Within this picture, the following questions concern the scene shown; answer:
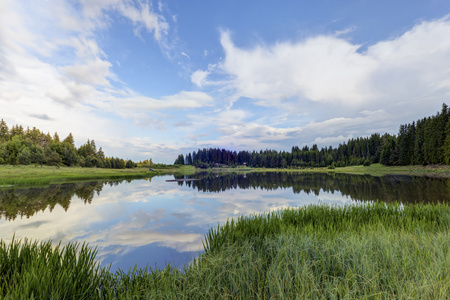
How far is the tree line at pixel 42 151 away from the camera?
68.6m

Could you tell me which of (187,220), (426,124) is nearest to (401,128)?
(426,124)

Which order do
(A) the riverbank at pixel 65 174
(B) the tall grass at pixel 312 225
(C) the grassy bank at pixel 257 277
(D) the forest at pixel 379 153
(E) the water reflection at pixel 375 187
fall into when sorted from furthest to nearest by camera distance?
(D) the forest at pixel 379 153
(A) the riverbank at pixel 65 174
(E) the water reflection at pixel 375 187
(B) the tall grass at pixel 312 225
(C) the grassy bank at pixel 257 277

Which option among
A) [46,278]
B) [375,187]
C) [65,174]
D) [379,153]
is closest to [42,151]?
[65,174]

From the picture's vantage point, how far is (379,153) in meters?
108

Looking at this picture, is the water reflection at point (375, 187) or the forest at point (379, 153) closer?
the water reflection at point (375, 187)

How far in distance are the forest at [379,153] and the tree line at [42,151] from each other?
244 ft

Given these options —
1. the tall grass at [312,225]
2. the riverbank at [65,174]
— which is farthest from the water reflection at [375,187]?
the riverbank at [65,174]

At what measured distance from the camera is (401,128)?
93688 mm

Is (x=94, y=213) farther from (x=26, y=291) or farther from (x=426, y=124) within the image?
(x=426, y=124)

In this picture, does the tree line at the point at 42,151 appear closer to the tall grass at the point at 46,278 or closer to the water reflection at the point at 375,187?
the water reflection at the point at 375,187

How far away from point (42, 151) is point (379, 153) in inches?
6312

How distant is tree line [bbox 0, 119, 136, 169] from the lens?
68625mm

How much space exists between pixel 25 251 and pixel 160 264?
4.98 metres

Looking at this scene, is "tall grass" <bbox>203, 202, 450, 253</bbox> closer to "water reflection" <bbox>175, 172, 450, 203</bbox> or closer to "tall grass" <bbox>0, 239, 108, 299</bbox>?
"water reflection" <bbox>175, 172, 450, 203</bbox>
